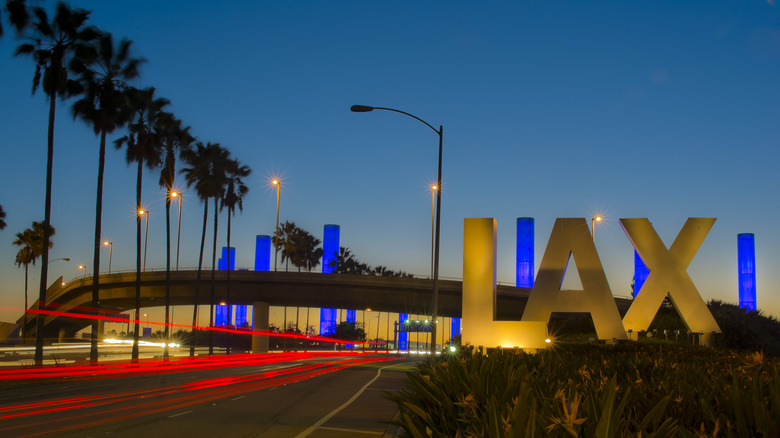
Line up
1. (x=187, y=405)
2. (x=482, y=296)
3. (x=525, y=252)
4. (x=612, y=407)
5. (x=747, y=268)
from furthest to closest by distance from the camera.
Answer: (x=525, y=252), (x=747, y=268), (x=482, y=296), (x=187, y=405), (x=612, y=407)

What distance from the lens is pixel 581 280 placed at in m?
32.6

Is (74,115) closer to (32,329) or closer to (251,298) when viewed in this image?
(251,298)

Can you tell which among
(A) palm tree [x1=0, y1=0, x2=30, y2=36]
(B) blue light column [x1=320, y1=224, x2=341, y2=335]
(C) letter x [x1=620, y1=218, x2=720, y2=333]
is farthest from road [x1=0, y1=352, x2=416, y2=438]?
(B) blue light column [x1=320, y1=224, x2=341, y2=335]

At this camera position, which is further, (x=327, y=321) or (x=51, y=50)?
(x=327, y=321)

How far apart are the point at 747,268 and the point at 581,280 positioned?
3550cm

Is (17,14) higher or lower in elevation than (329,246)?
higher

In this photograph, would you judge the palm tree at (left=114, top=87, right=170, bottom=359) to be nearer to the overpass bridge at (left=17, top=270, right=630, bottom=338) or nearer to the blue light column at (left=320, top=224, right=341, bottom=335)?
the overpass bridge at (left=17, top=270, right=630, bottom=338)

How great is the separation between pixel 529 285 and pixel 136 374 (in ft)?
131

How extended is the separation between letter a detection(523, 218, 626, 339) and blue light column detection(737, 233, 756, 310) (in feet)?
106

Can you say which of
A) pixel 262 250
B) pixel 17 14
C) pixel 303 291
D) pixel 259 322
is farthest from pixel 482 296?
pixel 262 250

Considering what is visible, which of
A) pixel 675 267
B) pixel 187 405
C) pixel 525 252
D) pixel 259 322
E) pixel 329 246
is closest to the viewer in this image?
pixel 187 405

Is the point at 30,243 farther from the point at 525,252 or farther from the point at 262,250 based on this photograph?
the point at 525,252

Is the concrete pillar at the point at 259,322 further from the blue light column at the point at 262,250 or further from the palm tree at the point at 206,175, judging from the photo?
the blue light column at the point at 262,250

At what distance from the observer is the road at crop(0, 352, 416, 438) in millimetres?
13977
